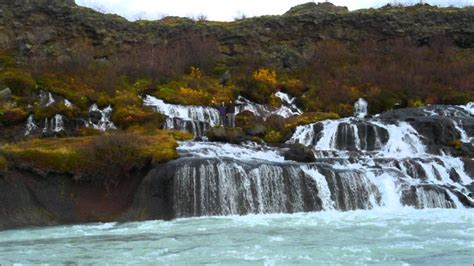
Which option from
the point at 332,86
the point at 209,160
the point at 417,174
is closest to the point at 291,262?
the point at 209,160

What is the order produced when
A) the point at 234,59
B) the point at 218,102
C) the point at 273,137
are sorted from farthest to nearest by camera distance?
the point at 234,59, the point at 218,102, the point at 273,137

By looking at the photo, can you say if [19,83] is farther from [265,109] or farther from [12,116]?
[265,109]

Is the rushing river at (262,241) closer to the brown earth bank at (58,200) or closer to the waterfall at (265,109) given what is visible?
the brown earth bank at (58,200)

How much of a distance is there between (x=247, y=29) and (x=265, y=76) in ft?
33.8

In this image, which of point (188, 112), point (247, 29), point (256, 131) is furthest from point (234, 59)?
point (256, 131)

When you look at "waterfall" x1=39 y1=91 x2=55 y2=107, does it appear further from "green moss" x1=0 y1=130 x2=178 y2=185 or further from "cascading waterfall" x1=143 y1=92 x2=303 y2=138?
"green moss" x1=0 y1=130 x2=178 y2=185

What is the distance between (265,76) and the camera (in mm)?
50250

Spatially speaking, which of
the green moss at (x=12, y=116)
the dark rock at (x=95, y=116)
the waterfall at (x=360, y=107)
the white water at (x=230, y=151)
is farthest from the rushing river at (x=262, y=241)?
the waterfall at (x=360, y=107)

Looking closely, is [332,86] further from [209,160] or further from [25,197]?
[25,197]

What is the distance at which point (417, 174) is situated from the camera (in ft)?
92.0

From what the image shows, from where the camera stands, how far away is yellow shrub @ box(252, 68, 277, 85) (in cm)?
4872

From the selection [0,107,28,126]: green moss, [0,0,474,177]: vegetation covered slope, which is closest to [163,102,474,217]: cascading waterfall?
[0,0,474,177]: vegetation covered slope

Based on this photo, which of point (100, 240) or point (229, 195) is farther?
point (229, 195)

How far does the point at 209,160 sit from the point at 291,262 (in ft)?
40.3
